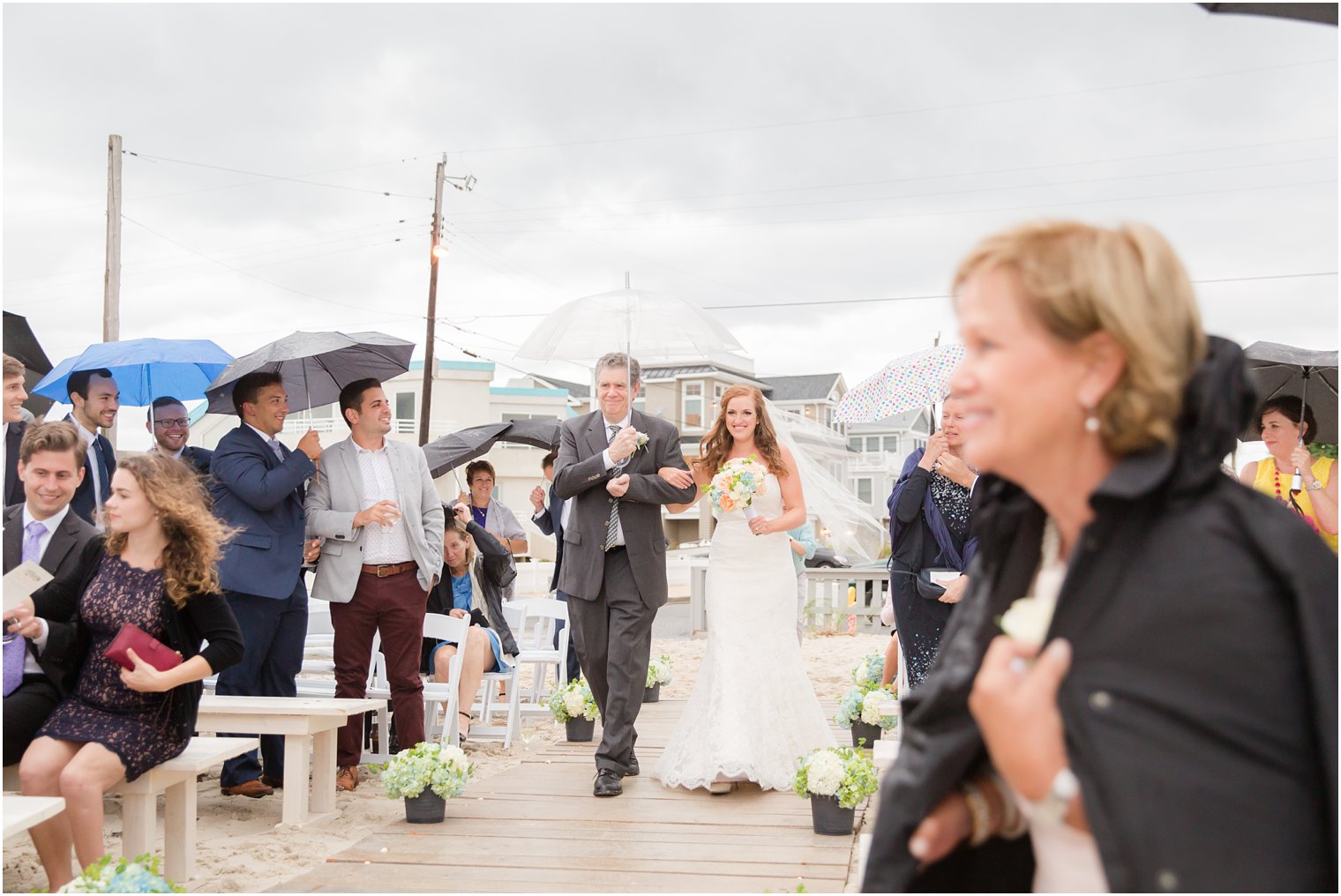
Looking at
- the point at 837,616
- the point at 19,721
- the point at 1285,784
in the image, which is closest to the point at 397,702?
the point at 19,721

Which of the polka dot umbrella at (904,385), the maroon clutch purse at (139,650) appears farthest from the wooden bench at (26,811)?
the polka dot umbrella at (904,385)

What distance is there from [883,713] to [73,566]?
4819mm

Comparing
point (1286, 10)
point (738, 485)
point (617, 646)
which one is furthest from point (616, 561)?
point (1286, 10)

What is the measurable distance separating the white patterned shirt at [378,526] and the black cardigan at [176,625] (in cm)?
212

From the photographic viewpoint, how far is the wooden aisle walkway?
492 centimetres

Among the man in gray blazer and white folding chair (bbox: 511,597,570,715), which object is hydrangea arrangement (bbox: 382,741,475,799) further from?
white folding chair (bbox: 511,597,570,715)

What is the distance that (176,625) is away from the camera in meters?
4.65

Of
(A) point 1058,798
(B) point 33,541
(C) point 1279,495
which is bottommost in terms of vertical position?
(A) point 1058,798

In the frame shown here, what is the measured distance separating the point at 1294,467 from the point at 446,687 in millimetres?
5305

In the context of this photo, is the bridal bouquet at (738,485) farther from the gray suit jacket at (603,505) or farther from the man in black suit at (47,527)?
the man in black suit at (47,527)

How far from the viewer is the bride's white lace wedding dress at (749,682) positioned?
6707 millimetres

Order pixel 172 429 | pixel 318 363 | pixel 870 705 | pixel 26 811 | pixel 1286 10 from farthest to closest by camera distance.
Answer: pixel 318 363 < pixel 870 705 < pixel 172 429 < pixel 26 811 < pixel 1286 10

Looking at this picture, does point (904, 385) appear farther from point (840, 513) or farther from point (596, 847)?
point (840, 513)

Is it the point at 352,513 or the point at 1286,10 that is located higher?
the point at 1286,10
